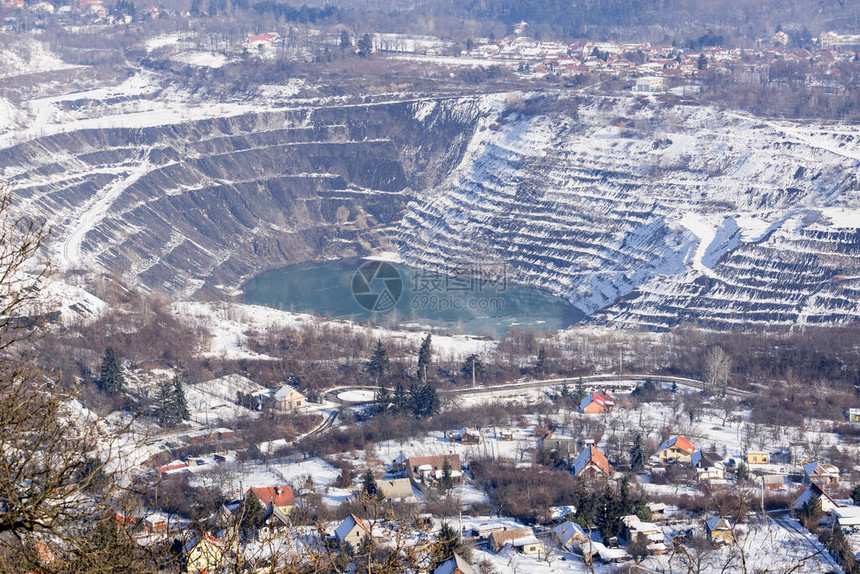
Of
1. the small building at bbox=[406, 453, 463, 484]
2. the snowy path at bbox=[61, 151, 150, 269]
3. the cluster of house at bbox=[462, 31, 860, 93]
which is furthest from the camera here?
the cluster of house at bbox=[462, 31, 860, 93]

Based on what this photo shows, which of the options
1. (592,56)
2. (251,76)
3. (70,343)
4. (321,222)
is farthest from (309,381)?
(592,56)

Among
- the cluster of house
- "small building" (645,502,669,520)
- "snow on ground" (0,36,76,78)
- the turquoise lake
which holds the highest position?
the cluster of house

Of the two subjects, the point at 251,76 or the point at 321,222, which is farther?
the point at 251,76

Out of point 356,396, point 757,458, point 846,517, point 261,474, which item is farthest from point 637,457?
point 356,396

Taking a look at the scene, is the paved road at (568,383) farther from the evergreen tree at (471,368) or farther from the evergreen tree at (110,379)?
the evergreen tree at (110,379)

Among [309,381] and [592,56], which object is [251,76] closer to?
[592,56]

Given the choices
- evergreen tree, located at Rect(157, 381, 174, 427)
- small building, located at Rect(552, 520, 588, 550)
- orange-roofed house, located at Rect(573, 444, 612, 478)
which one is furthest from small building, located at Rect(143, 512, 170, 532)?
orange-roofed house, located at Rect(573, 444, 612, 478)

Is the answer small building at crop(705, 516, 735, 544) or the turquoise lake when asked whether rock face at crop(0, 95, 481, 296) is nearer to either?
the turquoise lake
